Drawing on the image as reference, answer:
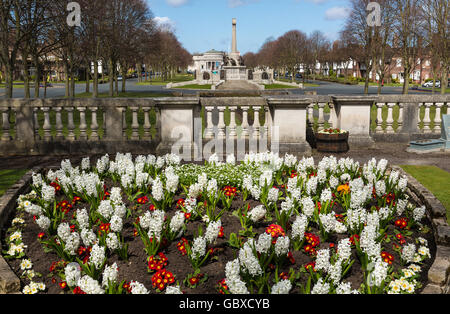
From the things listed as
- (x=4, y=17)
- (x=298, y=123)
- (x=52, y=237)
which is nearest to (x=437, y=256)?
(x=52, y=237)

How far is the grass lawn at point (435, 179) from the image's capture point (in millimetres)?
6863

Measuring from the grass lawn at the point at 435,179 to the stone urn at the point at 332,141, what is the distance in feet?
5.63

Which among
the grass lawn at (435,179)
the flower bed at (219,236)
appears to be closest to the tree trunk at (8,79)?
the flower bed at (219,236)

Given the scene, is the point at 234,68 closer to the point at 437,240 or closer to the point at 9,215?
the point at 9,215

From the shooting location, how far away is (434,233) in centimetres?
507

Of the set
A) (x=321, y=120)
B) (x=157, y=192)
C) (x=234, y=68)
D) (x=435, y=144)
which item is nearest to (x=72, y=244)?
(x=157, y=192)

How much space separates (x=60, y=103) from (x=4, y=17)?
19.4 ft

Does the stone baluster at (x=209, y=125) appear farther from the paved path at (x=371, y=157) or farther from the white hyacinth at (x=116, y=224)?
the white hyacinth at (x=116, y=224)

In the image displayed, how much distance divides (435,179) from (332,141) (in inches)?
110

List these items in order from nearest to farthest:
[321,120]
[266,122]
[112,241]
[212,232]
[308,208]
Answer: [112,241] < [212,232] < [308,208] < [266,122] < [321,120]

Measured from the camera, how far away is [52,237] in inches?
192

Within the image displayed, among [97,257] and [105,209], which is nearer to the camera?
[97,257]
